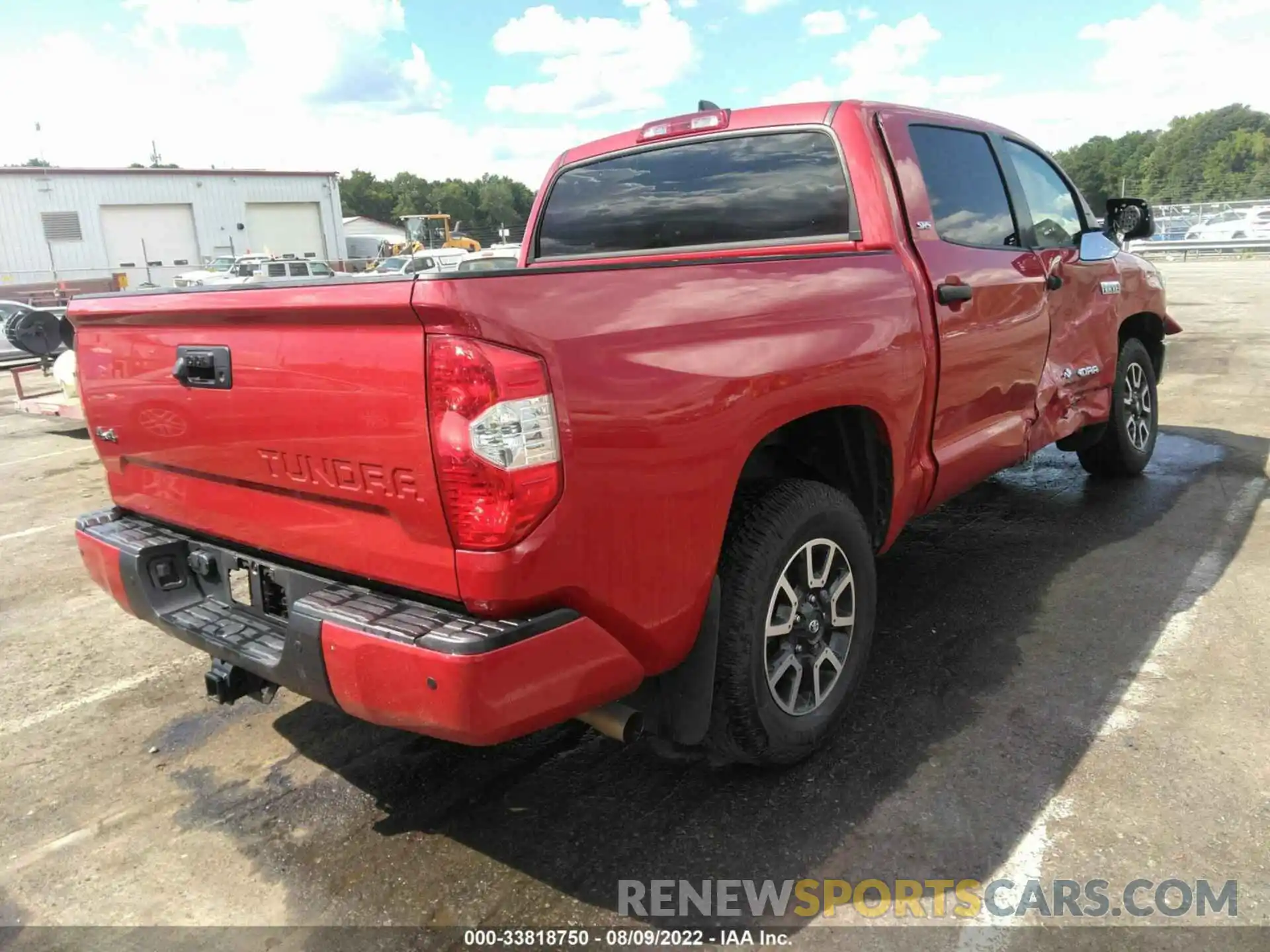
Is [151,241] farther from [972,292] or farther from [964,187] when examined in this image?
[972,292]

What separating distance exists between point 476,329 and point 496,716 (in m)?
0.83

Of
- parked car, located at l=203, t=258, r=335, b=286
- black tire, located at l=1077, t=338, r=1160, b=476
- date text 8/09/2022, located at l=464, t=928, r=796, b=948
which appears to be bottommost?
date text 8/09/2022, located at l=464, t=928, r=796, b=948

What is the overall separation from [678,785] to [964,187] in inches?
105

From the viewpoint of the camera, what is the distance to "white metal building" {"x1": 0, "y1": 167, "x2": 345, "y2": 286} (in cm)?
3903

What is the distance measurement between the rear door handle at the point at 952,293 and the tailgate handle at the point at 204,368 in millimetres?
2348

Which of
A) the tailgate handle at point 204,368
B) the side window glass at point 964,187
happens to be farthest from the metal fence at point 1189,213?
the tailgate handle at point 204,368

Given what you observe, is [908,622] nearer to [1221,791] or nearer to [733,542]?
[1221,791]

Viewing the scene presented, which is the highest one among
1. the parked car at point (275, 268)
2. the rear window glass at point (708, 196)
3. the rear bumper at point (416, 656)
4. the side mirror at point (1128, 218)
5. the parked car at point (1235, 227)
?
the parked car at point (275, 268)

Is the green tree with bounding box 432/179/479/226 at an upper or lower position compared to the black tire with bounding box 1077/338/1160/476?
upper

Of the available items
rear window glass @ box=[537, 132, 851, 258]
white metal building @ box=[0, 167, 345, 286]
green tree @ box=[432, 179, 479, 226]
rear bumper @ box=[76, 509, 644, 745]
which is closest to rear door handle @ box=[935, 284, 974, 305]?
rear window glass @ box=[537, 132, 851, 258]

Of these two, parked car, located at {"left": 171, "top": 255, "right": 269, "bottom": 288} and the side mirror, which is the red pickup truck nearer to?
the side mirror

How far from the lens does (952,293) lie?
10.9 feet

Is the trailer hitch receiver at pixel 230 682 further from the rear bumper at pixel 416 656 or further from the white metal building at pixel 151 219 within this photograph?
the white metal building at pixel 151 219

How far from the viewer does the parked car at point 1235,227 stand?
29391mm
